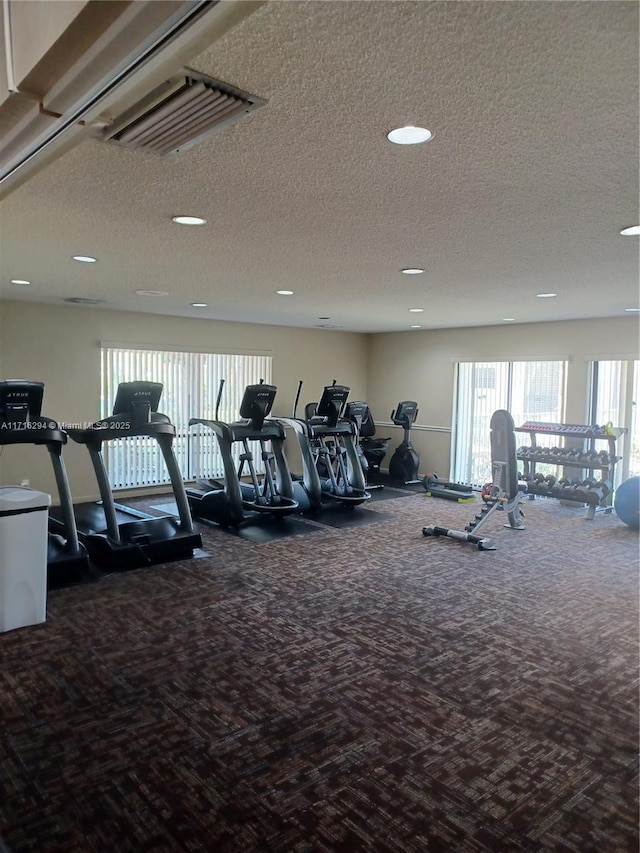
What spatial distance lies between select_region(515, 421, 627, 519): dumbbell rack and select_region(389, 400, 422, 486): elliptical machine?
190 cm

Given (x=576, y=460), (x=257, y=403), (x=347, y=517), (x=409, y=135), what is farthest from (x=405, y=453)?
(x=409, y=135)

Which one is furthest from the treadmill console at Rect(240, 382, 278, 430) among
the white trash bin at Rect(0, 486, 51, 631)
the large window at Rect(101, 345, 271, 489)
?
the white trash bin at Rect(0, 486, 51, 631)

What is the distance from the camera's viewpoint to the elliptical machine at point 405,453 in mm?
8758

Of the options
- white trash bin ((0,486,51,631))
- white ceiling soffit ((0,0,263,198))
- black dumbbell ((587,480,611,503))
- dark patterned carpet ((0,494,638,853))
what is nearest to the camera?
white ceiling soffit ((0,0,263,198))

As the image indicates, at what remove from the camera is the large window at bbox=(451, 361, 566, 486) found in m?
7.84

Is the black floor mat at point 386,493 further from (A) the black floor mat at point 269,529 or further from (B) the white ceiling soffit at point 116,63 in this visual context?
(B) the white ceiling soffit at point 116,63

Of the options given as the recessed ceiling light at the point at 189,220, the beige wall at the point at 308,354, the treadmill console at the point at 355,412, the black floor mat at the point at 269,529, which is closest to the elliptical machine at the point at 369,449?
the beige wall at the point at 308,354

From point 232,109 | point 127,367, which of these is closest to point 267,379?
point 127,367

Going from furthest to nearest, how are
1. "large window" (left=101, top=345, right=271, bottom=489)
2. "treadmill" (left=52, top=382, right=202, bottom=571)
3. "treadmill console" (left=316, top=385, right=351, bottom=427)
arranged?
"large window" (left=101, top=345, right=271, bottom=489) → "treadmill console" (left=316, top=385, right=351, bottom=427) → "treadmill" (left=52, top=382, right=202, bottom=571)

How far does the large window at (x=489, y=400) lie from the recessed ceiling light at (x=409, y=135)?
629 centimetres

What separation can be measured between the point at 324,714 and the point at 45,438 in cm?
299

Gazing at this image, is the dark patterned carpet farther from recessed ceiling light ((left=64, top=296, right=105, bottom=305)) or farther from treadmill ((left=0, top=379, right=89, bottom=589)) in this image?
recessed ceiling light ((left=64, top=296, right=105, bottom=305))

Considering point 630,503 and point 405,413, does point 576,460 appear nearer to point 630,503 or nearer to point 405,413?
point 630,503

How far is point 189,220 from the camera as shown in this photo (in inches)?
119
